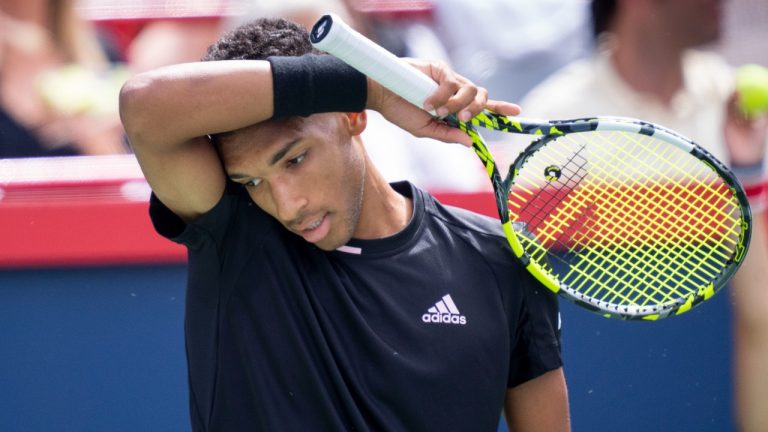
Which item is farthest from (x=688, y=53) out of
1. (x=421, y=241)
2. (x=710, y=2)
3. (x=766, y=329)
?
(x=421, y=241)

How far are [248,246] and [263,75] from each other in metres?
0.31

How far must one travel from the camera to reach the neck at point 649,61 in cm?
323

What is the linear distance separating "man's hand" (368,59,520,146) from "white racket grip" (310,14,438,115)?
1.0 inches

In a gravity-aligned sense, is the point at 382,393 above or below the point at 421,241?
below

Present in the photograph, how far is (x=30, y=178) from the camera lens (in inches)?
117

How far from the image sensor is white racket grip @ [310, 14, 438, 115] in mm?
1546

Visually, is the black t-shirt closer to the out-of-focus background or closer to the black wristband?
the black wristband

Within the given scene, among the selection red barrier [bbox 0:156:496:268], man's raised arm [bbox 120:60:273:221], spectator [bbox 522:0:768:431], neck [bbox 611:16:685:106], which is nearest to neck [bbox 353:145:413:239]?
man's raised arm [bbox 120:60:273:221]

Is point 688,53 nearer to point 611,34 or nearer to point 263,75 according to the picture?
point 611,34

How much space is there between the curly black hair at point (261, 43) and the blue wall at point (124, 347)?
1.26 m

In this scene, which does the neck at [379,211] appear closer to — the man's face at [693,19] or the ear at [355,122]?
the ear at [355,122]

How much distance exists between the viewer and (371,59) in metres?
1.60

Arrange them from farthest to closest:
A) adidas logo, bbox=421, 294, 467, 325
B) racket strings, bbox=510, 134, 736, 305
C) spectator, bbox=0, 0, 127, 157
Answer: spectator, bbox=0, 0, 127, 157 → racket strings, bbox=510, 134, 736, 305 → adidas logo, bbox=421, 294, 467, 325

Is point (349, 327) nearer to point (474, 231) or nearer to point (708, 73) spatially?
point (474, 231)
